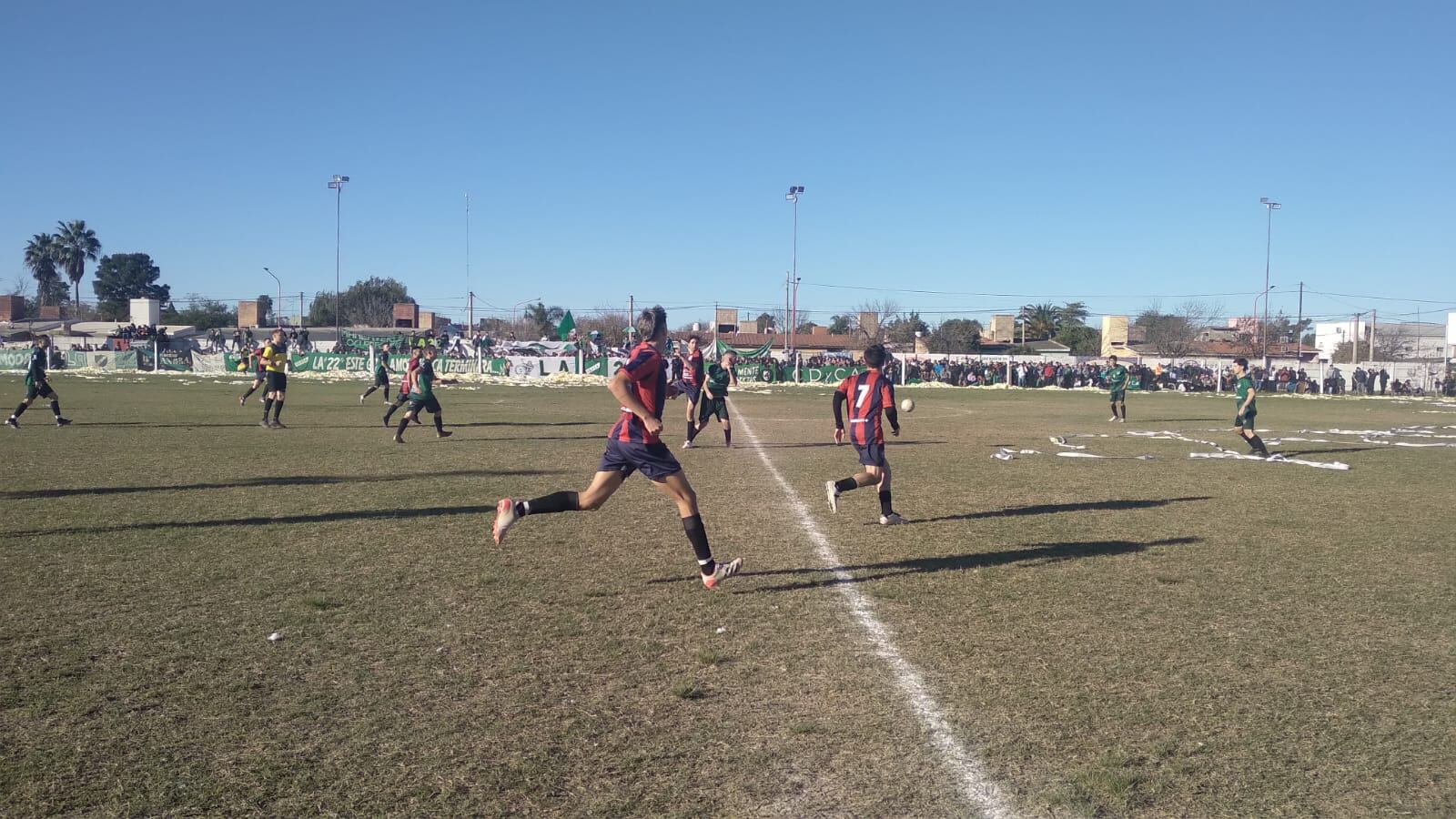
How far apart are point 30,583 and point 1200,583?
8909mm

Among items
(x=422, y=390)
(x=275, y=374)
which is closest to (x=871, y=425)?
(x=422, y=390)

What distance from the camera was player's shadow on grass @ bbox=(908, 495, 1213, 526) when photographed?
11016 millimetres

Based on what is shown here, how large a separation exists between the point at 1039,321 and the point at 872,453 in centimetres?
11195

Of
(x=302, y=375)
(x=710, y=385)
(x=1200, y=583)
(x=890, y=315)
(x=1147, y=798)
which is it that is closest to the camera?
(x=1147, y=798)

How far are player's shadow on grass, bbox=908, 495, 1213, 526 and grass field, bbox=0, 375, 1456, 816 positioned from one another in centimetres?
10

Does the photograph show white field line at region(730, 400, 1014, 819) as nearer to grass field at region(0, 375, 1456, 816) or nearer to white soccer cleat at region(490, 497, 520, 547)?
grass field at region(0, 375, 1456, 816)

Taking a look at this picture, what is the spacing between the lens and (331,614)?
21.8 ft

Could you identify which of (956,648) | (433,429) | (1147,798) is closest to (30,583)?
(956,648)

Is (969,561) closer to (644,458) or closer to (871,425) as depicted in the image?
(871,425)

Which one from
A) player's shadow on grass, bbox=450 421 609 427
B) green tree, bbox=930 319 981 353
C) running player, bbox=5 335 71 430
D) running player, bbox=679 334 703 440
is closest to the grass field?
running player, bbox=679 334 703 440

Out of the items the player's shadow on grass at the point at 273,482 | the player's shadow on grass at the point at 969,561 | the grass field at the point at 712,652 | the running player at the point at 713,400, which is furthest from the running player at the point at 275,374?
the player's shadow on grass at the point at 969,561

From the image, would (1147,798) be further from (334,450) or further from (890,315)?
(890,315)

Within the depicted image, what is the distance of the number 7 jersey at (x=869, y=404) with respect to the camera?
33.6 ft

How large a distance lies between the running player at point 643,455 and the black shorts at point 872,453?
309 centimetres
